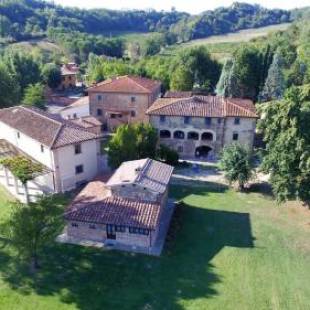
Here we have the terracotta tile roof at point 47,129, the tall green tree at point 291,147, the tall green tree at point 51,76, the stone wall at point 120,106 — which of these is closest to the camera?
the tall green tree at point 291,147

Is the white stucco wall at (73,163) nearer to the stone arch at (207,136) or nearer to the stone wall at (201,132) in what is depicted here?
the stone wall at (201,132)

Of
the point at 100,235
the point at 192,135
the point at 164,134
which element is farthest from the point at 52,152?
the point at 192,135

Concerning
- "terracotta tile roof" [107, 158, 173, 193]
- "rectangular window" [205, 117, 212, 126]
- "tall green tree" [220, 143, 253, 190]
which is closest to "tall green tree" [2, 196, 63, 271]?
"terracotta tile roof" [107, 158, 173, 193]

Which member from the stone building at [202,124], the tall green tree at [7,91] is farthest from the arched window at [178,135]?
the tall green tree at [7,91]

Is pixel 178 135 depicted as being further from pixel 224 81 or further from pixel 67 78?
pixel 67 78

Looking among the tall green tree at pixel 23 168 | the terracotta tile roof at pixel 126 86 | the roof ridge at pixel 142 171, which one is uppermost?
the terracotta tile roof at pixel 126 86
